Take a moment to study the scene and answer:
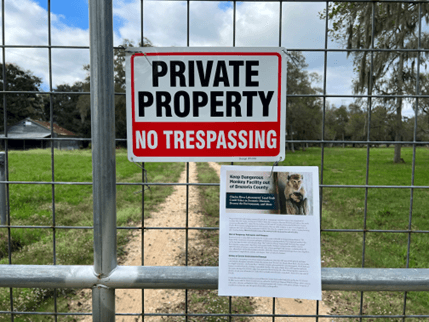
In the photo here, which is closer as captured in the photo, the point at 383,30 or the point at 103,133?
the point at 103,133

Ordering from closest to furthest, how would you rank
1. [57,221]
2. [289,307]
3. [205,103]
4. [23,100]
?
[205,103]
[23,100]
[289,307]
[57,221]

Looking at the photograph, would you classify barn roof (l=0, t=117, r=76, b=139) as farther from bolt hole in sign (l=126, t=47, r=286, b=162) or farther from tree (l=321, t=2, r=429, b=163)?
tree (l=321, t=2, r=429, b=163)

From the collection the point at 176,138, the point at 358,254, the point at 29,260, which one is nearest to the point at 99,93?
the point at 176,138

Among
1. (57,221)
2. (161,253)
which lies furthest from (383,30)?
(57,221)

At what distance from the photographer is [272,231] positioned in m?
0.92

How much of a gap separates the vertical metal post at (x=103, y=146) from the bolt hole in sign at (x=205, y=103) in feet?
0.38

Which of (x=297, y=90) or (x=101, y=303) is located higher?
(x=297, y=90)

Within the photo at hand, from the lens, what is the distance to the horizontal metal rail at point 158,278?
34.5 inches

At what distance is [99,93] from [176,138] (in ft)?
0.96

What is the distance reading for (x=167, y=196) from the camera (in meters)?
6.85

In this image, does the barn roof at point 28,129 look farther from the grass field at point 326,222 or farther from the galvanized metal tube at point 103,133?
the galvanized metal tube at point 103,133

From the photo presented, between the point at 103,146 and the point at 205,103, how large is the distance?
38cm

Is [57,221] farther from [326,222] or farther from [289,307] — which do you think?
[326,222]

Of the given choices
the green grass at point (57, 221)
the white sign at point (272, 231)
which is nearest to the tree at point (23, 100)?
the green grass at point (57, 221)
